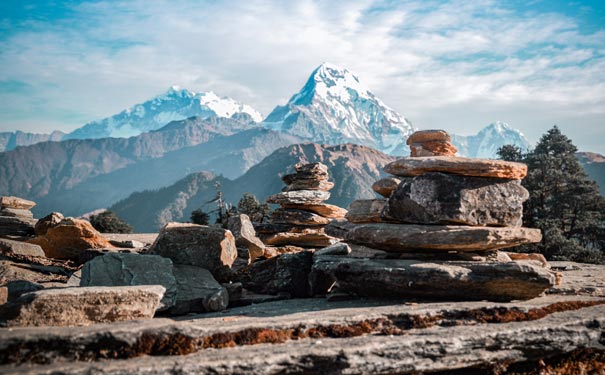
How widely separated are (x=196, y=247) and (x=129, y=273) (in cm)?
242

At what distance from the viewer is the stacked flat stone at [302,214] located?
21516 millimetres

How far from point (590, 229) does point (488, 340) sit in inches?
1533

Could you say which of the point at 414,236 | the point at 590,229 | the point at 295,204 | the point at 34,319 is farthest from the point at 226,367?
the point at 590,229

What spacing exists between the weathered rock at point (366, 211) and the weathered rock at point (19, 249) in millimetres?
12607

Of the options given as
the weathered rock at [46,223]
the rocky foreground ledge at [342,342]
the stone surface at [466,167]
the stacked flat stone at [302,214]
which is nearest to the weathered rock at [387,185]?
the stone surface at [466,167]

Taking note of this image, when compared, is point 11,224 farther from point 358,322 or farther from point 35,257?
point 358,322

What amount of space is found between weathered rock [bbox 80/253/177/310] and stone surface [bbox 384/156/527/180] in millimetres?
6329

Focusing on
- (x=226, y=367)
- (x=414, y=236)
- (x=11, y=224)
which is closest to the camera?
(x=226, y=367)

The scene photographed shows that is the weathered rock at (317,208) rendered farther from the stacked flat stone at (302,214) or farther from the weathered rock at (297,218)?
the weathered rock at (297,218)

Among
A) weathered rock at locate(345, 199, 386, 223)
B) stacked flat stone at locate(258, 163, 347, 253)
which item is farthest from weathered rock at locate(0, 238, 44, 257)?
weathered rock at locate(345, 199, 386, 223)

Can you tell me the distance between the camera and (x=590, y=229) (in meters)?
37.4

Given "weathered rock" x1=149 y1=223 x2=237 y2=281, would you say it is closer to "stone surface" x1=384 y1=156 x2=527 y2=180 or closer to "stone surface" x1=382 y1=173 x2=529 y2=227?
"stone surface" x1=382 y1=173 x2=529 y2=227

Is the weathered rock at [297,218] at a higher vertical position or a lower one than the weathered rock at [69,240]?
higher

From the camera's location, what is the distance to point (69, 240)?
16422 mm
